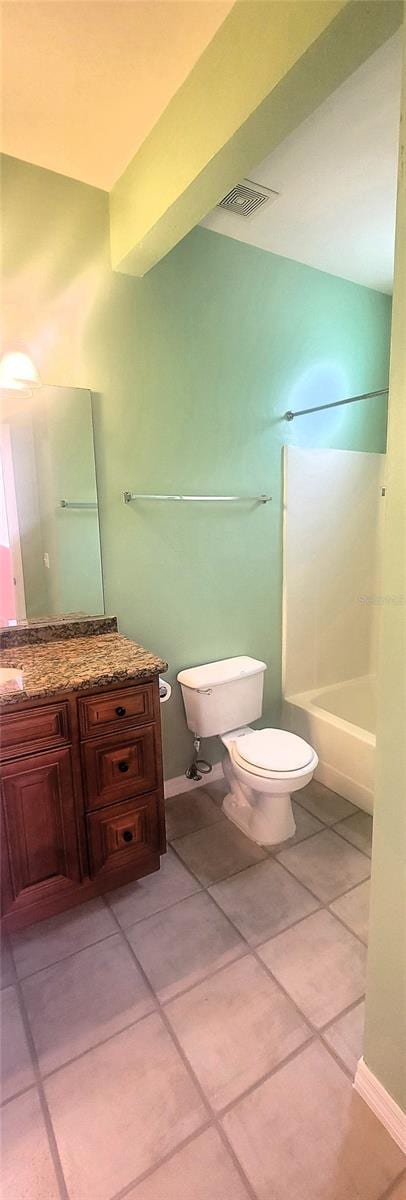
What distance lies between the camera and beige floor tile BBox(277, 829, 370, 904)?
181 centimetres

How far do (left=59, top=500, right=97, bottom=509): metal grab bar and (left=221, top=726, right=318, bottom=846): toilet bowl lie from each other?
1.15 metres

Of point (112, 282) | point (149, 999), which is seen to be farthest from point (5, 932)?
point (112, 282)

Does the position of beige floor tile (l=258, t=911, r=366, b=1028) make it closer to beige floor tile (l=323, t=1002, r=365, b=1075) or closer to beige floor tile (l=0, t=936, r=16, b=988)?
beige floor tile (l=323, t=1002, r=365, b=1075)

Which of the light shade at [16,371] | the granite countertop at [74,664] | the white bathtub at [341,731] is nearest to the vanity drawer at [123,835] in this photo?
the granite countertop at [74,664]

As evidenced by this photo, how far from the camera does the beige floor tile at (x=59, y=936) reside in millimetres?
1543

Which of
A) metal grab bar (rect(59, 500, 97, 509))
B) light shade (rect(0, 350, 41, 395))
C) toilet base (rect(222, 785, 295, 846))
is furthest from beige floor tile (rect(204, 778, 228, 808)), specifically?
light shade (rect(0, 350, 41, 395))

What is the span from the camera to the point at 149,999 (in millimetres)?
1408

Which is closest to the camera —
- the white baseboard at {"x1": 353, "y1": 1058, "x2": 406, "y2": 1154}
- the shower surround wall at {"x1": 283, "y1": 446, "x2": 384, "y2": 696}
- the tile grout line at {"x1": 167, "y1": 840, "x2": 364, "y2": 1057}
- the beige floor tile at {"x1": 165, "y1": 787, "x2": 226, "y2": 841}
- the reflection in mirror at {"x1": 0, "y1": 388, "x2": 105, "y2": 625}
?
the white baseboard at {"x1": 353, "y1": 1058, "x2": 406, "y2": 1154}

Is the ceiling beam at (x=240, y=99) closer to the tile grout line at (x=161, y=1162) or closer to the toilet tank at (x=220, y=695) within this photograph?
the toilet tank at (x=220, y=695)

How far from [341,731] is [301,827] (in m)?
0.47

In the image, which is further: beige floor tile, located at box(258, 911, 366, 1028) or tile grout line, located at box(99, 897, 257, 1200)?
beige floor tile, located at box(258, 911, 366, 1028)

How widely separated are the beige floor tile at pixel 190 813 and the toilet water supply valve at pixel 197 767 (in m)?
0.08

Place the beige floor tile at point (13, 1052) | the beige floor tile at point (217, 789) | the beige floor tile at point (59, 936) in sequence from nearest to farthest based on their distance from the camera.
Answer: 1. the beige floor tile at point (13, 1052)
2. the beige floor tile at point (59, 936)
3. the beige floor tile at point (217, 789)

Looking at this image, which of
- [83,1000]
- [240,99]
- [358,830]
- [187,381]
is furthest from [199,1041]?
[240,99]
